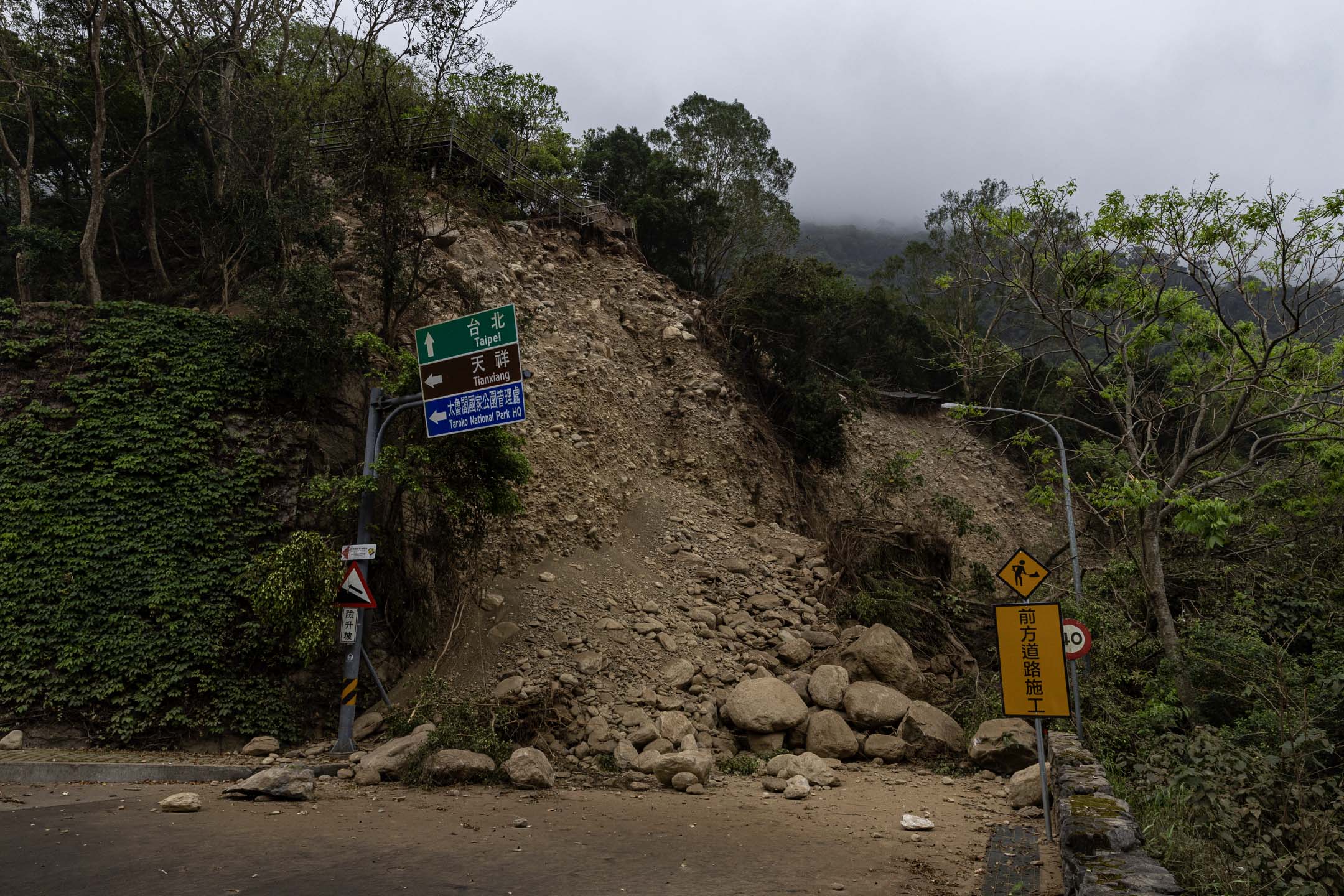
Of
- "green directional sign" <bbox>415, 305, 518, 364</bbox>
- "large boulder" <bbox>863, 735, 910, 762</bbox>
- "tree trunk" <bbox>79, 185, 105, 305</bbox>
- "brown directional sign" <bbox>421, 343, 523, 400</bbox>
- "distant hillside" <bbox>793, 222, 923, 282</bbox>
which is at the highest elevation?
"distant hillside" <bbox>793, 222, 923, 282</bbox>

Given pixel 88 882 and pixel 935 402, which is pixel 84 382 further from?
pixel 935 402

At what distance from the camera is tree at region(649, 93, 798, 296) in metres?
30.5

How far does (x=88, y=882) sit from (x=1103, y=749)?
12698mm

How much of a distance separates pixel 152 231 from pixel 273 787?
54.0 feet

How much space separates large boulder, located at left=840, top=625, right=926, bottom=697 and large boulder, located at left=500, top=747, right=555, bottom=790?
6.66 metres

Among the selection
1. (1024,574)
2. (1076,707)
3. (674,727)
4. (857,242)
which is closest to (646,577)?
(674,727)

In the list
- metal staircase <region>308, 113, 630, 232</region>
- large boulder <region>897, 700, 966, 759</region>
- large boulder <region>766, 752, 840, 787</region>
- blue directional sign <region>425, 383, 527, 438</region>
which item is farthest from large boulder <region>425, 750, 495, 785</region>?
metal staircase <region>308, 113, 630, 232</region>

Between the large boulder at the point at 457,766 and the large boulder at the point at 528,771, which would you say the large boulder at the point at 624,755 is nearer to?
the large boulder at the point at 528,771

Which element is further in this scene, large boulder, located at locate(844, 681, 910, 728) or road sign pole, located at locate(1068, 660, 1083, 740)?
large boulder, located at locate(844, 681, 910, 728)

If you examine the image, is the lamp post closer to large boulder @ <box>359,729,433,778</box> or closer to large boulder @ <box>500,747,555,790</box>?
large boulder @ <box>500,747,555,790</box>

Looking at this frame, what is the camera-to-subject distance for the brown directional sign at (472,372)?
→ 1219cm

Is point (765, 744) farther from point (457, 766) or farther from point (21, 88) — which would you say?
point (21, 88)

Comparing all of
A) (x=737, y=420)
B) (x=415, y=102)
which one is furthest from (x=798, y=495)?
(x=415, y=102)

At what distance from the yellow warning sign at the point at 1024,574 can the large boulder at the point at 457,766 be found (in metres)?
7.40
